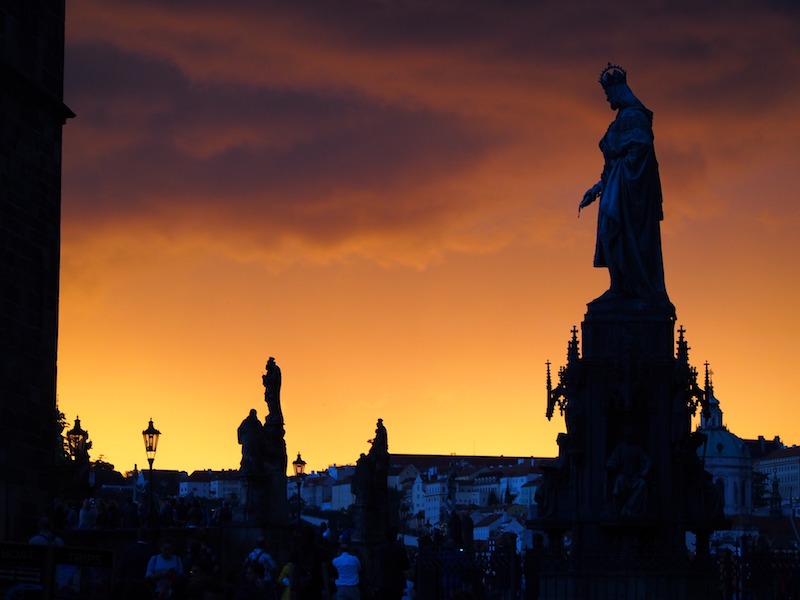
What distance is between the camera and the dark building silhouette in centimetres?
2342

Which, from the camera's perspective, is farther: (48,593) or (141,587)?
(48,593)

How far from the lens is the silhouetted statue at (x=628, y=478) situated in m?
Answer: 23.5

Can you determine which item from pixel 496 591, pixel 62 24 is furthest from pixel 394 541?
pixel 62 24

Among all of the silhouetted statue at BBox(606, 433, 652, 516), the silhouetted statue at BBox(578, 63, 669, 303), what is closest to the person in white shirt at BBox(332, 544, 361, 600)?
the silhouetted statue at BBox(606, 433, 652, 516)

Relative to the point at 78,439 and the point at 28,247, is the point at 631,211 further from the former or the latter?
the point at 78,439

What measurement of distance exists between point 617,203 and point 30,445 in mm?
8692

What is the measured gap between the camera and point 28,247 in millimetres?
24156

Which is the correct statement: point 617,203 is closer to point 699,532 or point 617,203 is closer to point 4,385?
point 699,532

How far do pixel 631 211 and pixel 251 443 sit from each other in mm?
10400

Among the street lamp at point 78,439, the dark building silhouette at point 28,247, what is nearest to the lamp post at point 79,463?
the street lamp at point 78,439

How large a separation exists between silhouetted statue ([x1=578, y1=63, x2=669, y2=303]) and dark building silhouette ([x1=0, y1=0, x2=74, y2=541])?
7.69m

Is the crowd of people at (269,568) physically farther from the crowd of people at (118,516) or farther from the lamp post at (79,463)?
the lamp post at (79,463)

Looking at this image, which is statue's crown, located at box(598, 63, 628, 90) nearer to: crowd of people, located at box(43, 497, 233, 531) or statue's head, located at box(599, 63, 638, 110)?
statue's head, located at box(599, 63, 638, 110)

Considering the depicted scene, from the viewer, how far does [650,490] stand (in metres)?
23.6
